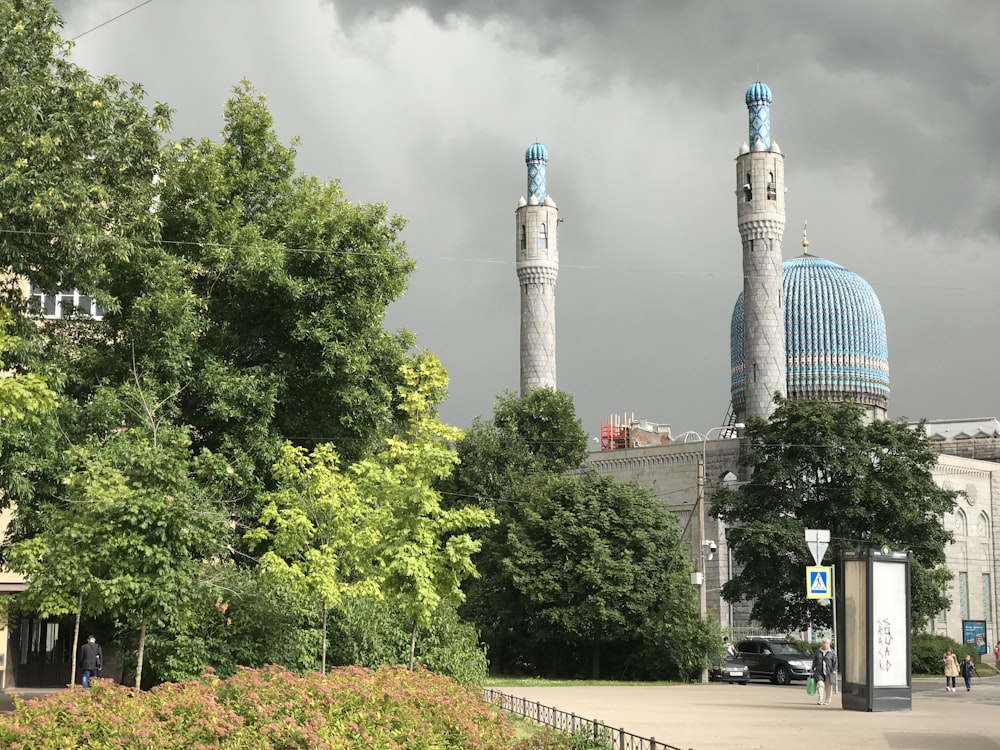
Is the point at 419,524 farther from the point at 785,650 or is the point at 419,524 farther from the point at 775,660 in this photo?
the point at 785,650

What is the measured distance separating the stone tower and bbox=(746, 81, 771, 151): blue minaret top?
50.3 feet

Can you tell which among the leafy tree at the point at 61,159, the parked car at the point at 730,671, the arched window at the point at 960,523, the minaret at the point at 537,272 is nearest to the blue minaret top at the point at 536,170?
the minaret at the point at 537,272

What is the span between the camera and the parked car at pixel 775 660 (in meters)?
42.3

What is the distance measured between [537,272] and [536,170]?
7.69 m

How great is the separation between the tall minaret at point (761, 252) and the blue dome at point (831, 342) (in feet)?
52.6

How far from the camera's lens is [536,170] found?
83.8 meters

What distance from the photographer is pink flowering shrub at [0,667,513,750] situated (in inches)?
462

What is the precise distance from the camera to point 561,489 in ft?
148

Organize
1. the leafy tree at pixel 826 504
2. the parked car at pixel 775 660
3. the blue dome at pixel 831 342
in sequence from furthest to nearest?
the blue dome at pixel 831 342
the leafy tree at pixel 826 504
the parked car at pixel 775 660

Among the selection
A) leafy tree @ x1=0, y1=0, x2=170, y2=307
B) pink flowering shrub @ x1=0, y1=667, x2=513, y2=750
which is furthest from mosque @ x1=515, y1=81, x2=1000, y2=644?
pink flowering shrub @ x1=0, y1=667, x2=513, y2=750

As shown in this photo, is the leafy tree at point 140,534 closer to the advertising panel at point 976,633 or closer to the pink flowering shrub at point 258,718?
the pink flowering shrub at point 258,718

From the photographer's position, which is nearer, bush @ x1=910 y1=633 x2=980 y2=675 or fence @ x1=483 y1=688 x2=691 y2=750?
fence @ x1=483 y1=688 x2=691 y2=750

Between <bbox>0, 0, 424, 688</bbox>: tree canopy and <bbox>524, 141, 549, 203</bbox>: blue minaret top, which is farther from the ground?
<bbox>524, 141, 549, 203</bbox>: blue minaret top

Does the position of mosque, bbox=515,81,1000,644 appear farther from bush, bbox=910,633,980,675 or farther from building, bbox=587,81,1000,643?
bush, bbox=910,633,980,675
